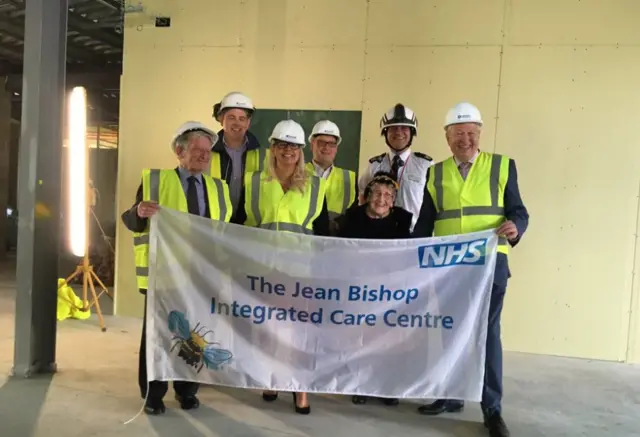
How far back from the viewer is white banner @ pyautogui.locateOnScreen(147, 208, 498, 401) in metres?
2.75

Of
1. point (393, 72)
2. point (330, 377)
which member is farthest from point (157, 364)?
point (393, 72)

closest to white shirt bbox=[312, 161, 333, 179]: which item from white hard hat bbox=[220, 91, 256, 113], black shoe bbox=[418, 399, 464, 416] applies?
white hard hat bbox=[220, 91, 256, 113]

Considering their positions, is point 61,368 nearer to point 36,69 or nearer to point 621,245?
point 36,69

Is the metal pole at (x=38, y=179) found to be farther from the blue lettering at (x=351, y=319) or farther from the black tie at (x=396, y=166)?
the black tie at (x=396, y=166)

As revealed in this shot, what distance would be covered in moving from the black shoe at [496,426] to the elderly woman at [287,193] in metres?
0.97

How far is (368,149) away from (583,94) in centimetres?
181


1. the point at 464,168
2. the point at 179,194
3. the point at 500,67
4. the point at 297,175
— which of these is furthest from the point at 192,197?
the point at 500,67

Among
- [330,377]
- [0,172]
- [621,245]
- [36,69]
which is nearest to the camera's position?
[330,377]

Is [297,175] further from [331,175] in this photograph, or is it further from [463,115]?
[463,115]

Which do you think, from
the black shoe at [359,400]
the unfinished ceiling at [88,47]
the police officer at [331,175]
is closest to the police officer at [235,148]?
the police officer at [331,175]

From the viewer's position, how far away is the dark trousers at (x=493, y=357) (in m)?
2.82

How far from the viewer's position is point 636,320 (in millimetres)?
4418

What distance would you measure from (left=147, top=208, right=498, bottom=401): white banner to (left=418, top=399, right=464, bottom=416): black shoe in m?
0.34

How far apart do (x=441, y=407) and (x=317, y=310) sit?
0.99 metres
